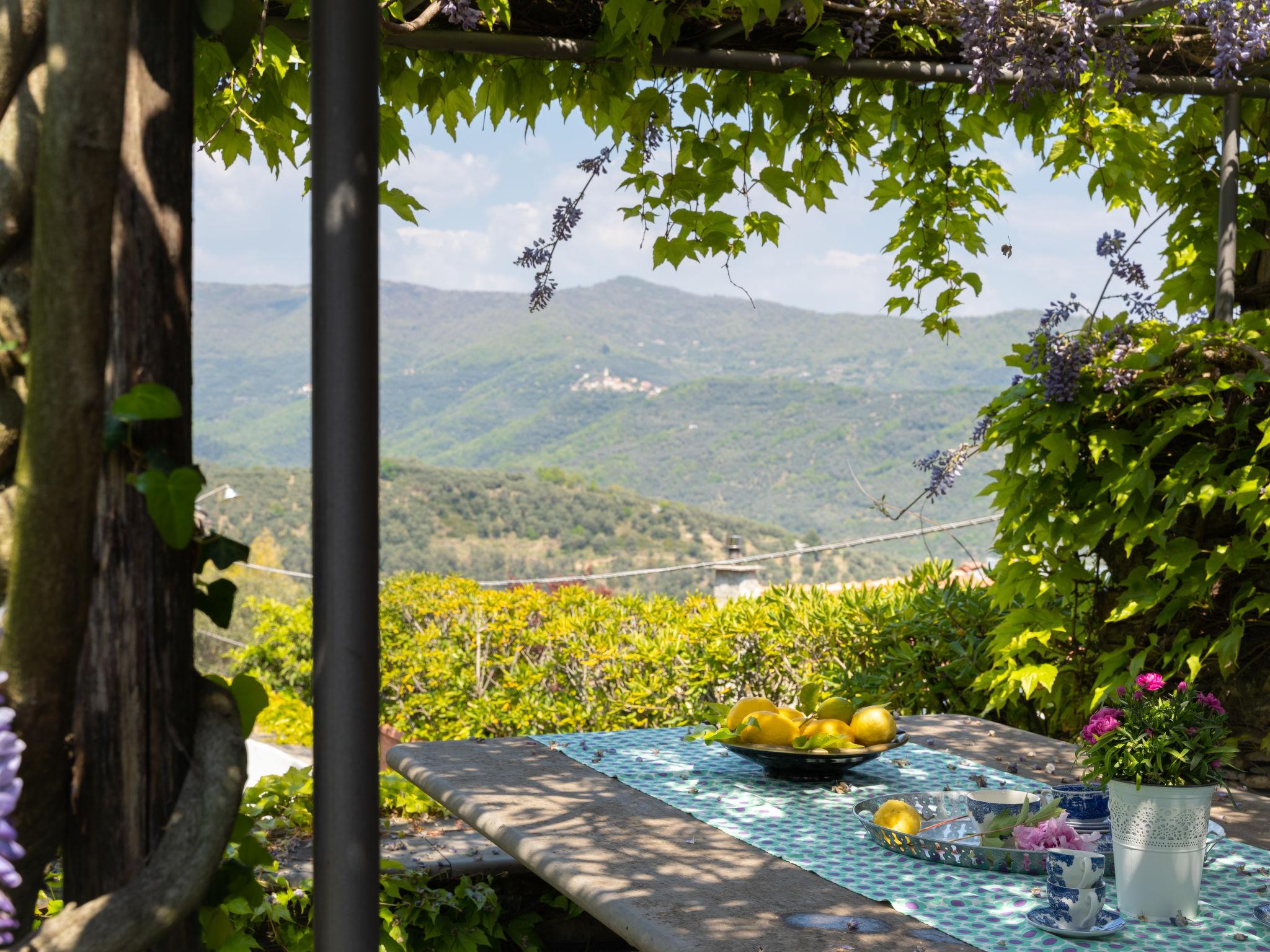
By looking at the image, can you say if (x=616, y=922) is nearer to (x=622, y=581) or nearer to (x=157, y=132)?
(x=157, y=132)

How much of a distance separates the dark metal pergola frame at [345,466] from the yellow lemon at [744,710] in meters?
1.61

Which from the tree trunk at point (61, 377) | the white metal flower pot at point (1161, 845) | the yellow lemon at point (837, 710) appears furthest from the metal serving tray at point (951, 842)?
the tree trunk at point (61, 377)

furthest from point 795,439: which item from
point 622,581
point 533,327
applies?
point 533,327

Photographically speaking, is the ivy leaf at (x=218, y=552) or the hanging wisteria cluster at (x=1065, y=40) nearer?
the ivy leaf at (x=218, y=552)

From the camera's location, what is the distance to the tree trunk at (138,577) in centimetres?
80

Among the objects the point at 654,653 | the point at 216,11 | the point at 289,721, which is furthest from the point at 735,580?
the point at 216,11

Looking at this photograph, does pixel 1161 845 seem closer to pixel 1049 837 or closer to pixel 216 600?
pixel 1049 837

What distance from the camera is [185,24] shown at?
2.78ft

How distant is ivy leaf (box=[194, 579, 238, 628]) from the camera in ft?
2.85

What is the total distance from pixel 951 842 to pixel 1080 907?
13.1 inches

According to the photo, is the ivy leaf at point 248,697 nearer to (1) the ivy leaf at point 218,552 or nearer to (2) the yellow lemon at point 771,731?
(1) the ivy leaf at point 218,552

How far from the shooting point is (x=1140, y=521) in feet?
10.7

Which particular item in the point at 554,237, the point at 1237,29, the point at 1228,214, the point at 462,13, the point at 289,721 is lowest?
the point at 289,721

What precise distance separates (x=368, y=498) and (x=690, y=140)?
2.75 metres
